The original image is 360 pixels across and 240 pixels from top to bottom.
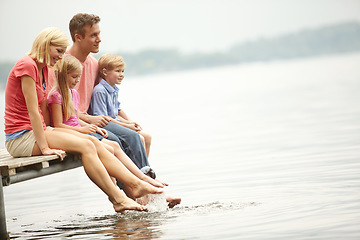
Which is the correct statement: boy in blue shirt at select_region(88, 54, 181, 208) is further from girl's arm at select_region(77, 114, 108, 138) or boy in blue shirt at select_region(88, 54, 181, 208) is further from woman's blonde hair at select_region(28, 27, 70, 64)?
woman's blonde hair at select_region(28, 27, 70, 64)

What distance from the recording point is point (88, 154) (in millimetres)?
5117

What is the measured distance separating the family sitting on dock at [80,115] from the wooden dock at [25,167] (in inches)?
3.5

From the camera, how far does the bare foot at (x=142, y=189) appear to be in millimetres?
5359

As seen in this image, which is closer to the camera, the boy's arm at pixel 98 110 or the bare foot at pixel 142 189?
the bare foot at pixel 142 189

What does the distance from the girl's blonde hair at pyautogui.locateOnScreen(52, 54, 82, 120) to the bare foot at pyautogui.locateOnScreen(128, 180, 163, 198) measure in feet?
2.13

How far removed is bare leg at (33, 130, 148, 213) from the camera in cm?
509

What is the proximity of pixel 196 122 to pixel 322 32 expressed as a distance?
74.8 meters

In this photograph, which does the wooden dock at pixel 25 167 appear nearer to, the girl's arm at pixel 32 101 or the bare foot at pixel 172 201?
the girl's arm at pixel 32 101

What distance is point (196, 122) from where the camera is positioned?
1481 cm

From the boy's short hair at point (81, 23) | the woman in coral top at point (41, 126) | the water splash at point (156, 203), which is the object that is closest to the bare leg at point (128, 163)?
the water splash at point (156, 203)

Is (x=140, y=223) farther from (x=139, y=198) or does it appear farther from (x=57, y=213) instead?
(x=57, y=213)

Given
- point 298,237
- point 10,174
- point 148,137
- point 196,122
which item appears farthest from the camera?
point 196,122

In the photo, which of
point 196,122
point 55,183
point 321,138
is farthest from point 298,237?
point 196,122

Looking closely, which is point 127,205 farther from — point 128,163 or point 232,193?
point 232,193
